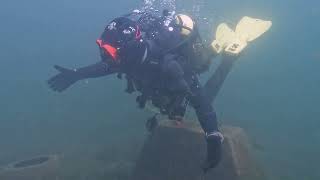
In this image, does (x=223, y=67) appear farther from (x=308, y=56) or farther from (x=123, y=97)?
(x=308, y=56)

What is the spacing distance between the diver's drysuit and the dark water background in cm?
415

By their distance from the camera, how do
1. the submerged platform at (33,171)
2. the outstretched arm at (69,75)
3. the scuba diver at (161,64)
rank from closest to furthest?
1. the scuba diver at (161,64)
2. the outstretched arm at (69,75)
3. the submerged platform at (33,171)

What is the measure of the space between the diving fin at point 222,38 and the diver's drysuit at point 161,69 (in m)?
0.93

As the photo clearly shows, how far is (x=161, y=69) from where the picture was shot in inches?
215

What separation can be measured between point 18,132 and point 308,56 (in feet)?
61.9

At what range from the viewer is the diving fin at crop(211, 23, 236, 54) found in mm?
7148

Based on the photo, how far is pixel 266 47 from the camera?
2975 centimetres

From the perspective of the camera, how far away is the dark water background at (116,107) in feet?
40.6

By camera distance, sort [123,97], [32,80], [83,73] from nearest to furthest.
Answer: [83,73] → [123,97] → [32,80]

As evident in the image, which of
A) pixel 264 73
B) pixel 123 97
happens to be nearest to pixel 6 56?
pixel 123 97

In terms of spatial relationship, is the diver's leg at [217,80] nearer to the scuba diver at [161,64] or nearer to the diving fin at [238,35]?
the diving fin at [238,35]

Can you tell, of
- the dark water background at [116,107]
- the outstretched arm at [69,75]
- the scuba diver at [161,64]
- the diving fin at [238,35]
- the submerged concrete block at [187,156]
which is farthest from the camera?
the dark water background at [116,107]

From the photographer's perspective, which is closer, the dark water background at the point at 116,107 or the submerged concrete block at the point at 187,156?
the submerged concrete block at the point at 187,156

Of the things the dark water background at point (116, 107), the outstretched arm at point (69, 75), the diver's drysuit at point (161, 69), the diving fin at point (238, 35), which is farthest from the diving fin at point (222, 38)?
the dark water background at point (116, 107)
